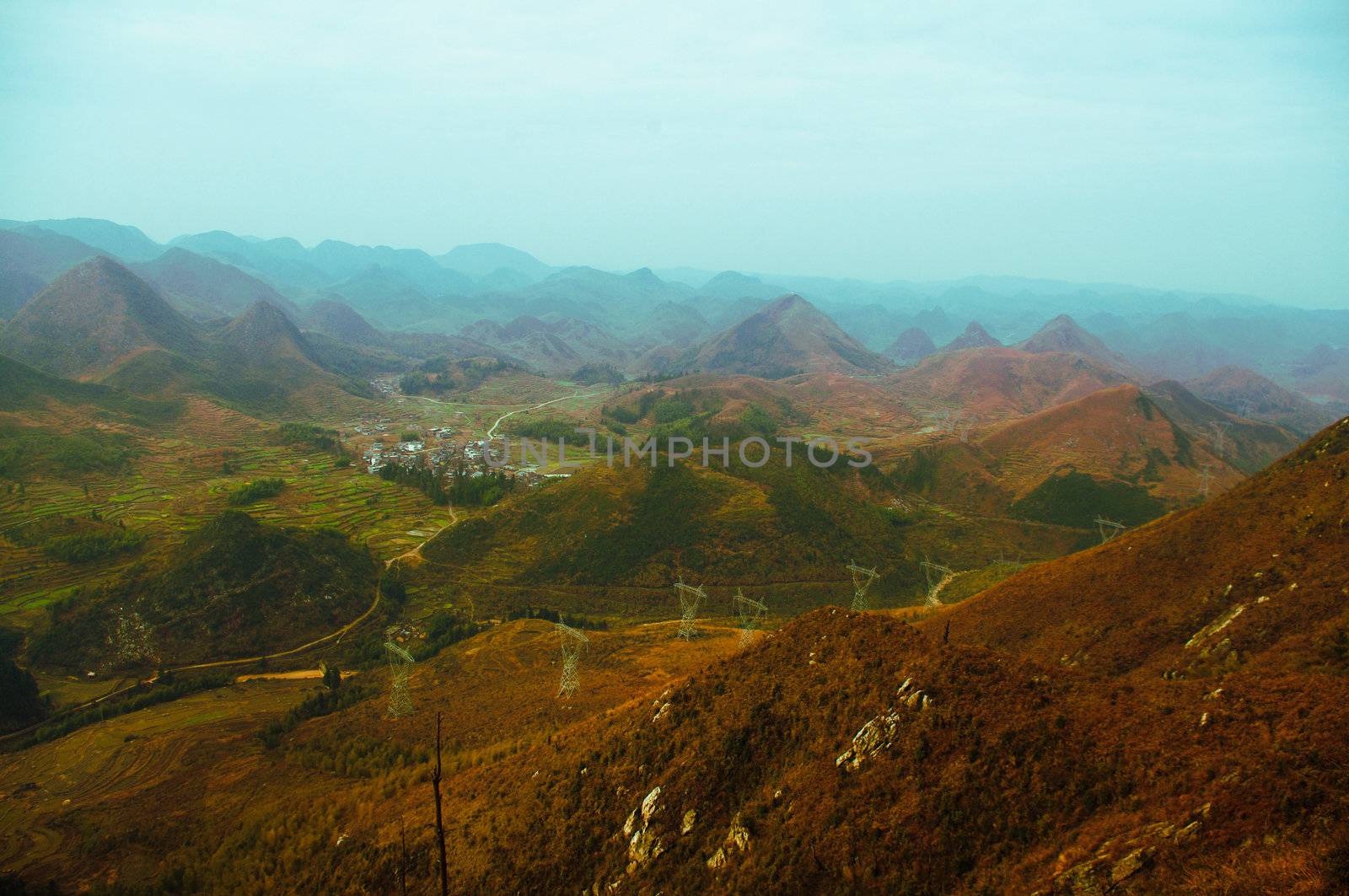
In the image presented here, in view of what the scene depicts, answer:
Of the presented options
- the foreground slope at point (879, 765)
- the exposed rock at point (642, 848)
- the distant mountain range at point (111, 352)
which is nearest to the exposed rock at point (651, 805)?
the foreground slope at point (879, 765)

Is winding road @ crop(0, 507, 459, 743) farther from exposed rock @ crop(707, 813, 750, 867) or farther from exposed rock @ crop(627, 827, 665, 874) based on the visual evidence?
exposed rock @ crop(707, 813, 750, 867)

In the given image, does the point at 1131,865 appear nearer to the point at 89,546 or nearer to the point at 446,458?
the point at 89,546

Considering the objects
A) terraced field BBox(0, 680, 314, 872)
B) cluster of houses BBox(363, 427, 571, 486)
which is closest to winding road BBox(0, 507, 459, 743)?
terraced field BBox(0, 680, 314, 872)

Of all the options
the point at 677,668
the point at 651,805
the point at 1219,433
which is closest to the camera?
the point at 651,805

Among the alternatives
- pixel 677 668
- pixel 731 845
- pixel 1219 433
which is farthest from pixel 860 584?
pixel 1219 433

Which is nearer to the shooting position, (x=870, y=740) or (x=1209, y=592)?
(x=870, y=740)

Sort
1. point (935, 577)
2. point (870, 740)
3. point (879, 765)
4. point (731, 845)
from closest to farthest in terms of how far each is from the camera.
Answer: point (879, 765)
point (731, 845)
point (870, 740)
point (935, 577)
